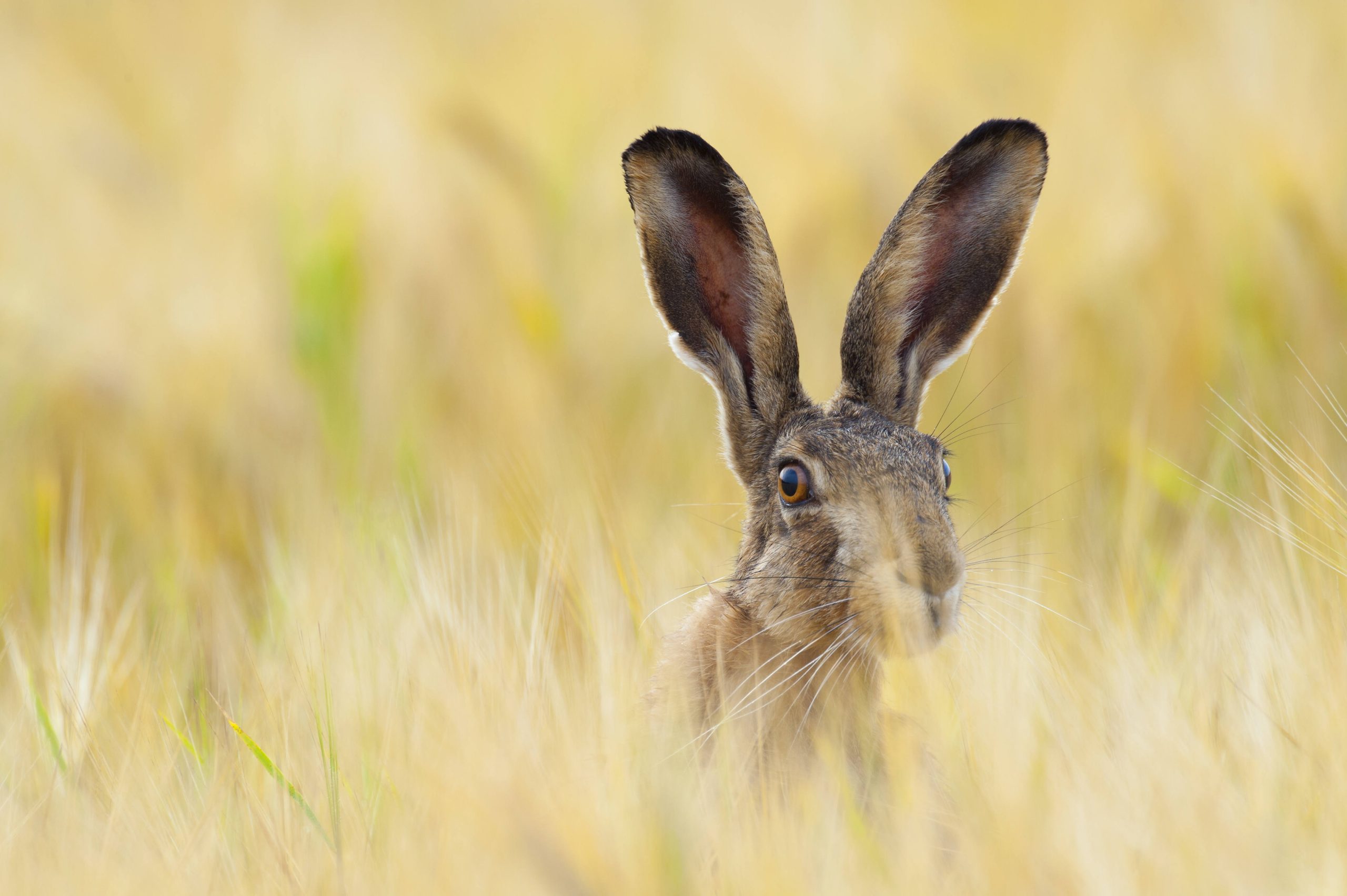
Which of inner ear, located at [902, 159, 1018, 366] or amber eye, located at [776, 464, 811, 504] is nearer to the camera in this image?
amber eye, located at [776, 464, 811, 504]

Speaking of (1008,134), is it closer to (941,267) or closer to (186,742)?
(941,267)

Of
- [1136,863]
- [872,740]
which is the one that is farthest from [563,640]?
[1136,863]

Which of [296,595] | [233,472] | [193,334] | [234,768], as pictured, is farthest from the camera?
[193,334]

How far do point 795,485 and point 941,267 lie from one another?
2.04 ft

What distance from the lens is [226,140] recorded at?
18.3 ft

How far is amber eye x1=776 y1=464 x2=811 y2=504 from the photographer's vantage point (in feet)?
9.04

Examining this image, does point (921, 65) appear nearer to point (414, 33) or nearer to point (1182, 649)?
point (414, 33)

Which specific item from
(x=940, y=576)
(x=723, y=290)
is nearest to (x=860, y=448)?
(x=940, y=576)

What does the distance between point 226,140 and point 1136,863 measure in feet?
15.4

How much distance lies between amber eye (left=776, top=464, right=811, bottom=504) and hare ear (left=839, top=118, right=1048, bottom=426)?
0.32m

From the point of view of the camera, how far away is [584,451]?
123 inches

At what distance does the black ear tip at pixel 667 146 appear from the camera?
8.99 ft

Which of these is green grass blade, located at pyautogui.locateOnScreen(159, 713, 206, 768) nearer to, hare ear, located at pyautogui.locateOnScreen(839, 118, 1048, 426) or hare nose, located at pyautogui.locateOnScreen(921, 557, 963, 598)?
hare nose, located at pyautogui.locateOnScreen(921, 557, 963, 598)

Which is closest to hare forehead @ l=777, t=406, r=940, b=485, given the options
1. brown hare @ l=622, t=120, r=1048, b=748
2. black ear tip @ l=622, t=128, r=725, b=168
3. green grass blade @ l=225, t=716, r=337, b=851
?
brown hare @ l=622, t=120, r=1048, b=748
